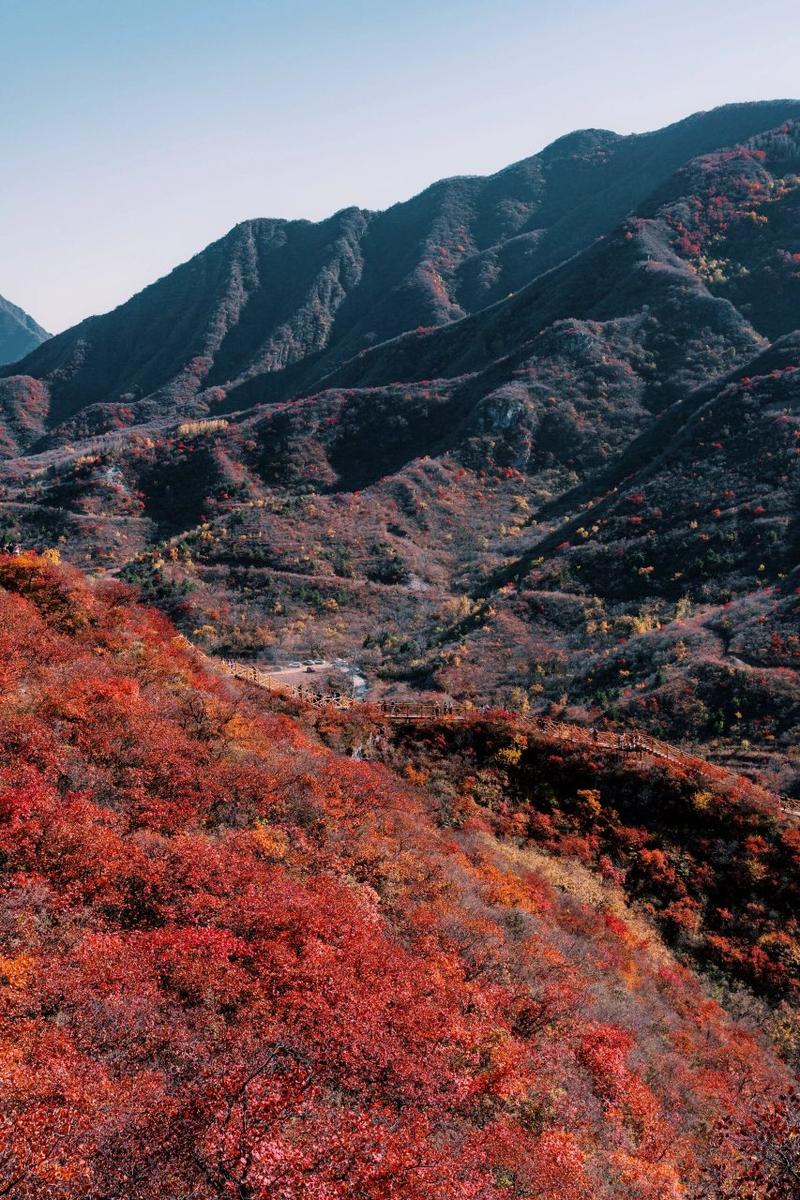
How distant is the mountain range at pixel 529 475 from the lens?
138 ft

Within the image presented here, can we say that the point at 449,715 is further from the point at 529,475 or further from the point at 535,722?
the point at 529,475

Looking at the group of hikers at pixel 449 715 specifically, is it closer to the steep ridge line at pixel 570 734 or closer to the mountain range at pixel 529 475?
the steep ridge line at pixel 570 734

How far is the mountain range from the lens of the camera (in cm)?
4209

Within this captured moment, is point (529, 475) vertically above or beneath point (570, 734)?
above

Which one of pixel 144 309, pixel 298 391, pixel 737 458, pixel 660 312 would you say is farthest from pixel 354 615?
pixel 144 309

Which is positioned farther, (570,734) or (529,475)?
(529,475)

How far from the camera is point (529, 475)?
2948 inches

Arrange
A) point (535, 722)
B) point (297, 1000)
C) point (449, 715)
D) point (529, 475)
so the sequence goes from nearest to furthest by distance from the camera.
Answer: point (297, 1000), point (449, 715), point (535, 722), point (529, 475)

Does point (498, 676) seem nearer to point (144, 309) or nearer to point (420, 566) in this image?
point (420, 566)

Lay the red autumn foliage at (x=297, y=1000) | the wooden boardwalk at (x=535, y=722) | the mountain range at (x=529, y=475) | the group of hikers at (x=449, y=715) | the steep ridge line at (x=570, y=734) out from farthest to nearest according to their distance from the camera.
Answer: the mountain range at (x=529, y=475) < the group of hikers at (x=449, y=715) < the wooden boardwalk at (x=535, y=722) < the steep ridge line at (x=570, y=734) < the red autumn foliage at (x=297, y=1000)

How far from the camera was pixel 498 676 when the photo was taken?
4256 centimetres

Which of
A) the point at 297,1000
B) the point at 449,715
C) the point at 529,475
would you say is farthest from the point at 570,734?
the point at 529,475

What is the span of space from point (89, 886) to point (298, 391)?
5160 inches

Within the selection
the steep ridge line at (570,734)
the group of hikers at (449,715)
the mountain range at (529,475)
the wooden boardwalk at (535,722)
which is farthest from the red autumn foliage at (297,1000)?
the mountain range at (529,475)
